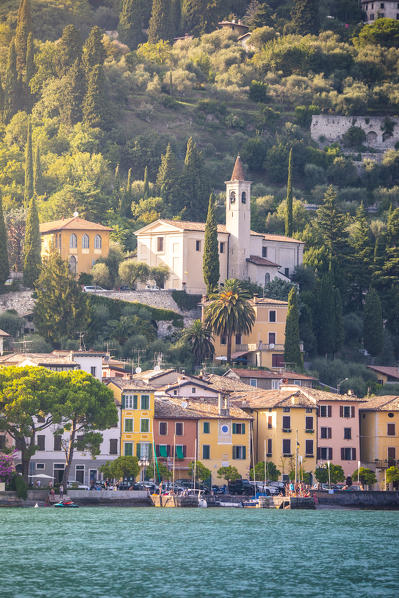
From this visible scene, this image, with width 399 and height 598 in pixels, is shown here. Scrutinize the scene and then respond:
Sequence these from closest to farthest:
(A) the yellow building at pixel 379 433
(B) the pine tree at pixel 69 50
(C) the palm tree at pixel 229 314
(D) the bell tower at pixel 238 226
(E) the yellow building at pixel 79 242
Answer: (A) the yellow building at pixel 379 433 → (C) the palm tree at pixel 229 314 → (E) the yellow building at pixel 79 242 → (D) the bell tower at pixel 238 226 → (B) the pine tree at pixel 69 50

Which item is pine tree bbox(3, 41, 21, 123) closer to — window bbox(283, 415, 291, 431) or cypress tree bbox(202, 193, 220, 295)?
cypress tree bbox(202, 193, 220, 295)

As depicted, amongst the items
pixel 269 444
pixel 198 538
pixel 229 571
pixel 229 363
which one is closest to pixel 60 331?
pixel 229 363

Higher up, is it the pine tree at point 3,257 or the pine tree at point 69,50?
the pine tree at point 69,50

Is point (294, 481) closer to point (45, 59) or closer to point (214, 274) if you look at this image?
point (214, 274)

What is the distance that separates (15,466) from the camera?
9606 centimetres

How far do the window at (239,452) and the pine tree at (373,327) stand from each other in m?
30.1

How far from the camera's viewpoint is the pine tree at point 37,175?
151000mm

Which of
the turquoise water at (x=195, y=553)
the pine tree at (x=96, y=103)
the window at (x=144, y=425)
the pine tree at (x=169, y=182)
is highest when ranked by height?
the pine tree at (x=96, y=103)

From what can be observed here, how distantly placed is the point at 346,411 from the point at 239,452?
27.5 ft

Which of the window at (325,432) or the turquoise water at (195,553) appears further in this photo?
the window at (325,432)

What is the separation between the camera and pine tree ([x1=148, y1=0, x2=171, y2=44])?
19800 cm

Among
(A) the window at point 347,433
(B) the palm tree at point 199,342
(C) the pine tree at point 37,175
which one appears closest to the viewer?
(A) the window at point 347,433

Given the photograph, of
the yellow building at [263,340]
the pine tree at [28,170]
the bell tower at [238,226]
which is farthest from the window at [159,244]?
the pine tree at [28,170]

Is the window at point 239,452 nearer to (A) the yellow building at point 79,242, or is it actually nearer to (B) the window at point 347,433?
(B) the window at point 347,433
